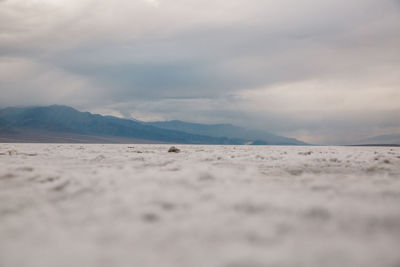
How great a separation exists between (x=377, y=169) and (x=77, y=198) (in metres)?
6.58

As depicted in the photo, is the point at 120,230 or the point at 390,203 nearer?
the point at 120,230

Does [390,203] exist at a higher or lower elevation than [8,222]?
higher

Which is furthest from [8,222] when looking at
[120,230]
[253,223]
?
[253,223]

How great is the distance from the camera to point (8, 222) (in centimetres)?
257

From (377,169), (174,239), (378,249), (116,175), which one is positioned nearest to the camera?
(378,249)

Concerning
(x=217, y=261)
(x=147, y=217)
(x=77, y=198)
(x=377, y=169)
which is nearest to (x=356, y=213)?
(x=217, y=261)

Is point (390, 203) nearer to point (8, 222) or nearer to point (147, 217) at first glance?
point (147, 217)

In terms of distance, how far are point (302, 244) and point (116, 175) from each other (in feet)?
11.2

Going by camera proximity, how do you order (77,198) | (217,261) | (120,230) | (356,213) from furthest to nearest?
(77,198)
(356,213)
(120,230)
(217,261)

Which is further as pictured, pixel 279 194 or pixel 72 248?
pixel 279 194

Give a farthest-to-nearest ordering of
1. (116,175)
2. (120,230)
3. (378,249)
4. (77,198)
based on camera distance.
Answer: (116,175) < (77,198) < (120,230) < (378,249)

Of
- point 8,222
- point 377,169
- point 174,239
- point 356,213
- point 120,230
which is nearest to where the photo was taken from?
point 174,239

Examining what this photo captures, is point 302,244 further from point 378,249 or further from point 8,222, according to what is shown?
point 8,222

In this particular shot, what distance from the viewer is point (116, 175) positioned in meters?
4.70
